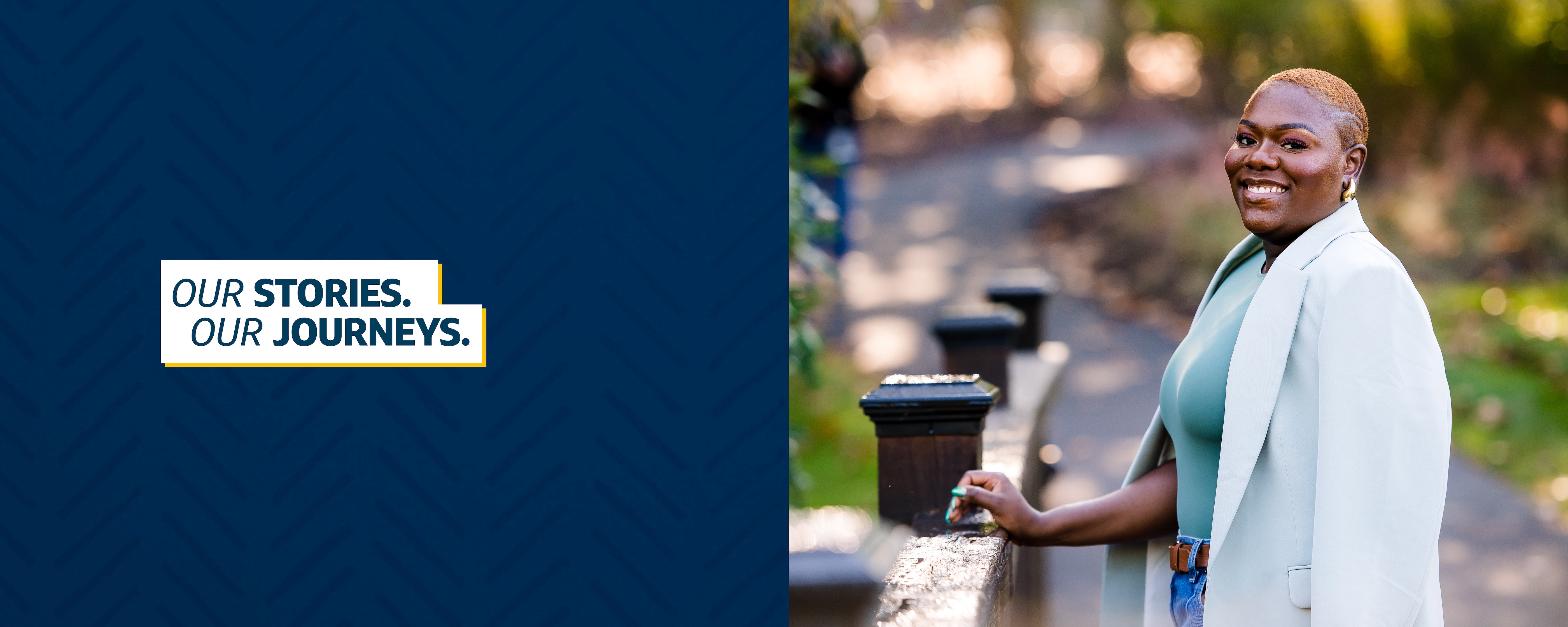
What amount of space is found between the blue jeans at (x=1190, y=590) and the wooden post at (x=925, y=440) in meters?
0.79

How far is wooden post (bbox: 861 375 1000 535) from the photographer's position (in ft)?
11.8

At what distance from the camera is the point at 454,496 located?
3109 mm

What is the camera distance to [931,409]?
→ 11.8 ft

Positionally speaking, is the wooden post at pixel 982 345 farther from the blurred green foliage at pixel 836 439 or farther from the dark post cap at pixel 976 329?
the blurred green foliage at pixel 836 439

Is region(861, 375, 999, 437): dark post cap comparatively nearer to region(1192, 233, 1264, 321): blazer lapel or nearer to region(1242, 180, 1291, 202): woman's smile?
region(1192, 233, 1264, 321): blazer lapel

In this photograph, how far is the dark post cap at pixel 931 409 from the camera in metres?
3.58

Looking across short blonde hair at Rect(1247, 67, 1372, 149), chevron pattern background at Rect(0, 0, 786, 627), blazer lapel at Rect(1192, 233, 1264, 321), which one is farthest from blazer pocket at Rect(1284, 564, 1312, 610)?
chevron pattern background at Rect(0, 0, 786, 627)

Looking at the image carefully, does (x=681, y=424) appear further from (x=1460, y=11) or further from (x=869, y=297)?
(x=1460, y=11)

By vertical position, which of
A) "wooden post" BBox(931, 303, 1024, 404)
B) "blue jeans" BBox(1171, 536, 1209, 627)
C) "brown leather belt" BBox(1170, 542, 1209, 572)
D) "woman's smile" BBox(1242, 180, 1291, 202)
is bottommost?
"blue jeans" BBox(1171, 536, 1209, 627)

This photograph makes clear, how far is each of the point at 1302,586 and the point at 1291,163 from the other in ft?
2.68

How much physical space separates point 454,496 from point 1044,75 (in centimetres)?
2572

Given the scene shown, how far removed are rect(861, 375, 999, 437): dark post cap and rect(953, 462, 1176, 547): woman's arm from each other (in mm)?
390

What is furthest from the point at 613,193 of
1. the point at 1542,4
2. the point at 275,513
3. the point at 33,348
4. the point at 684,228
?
the point at 1542,4

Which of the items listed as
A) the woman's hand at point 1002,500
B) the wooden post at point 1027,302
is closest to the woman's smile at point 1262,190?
the woman's hand at point 1002,500
